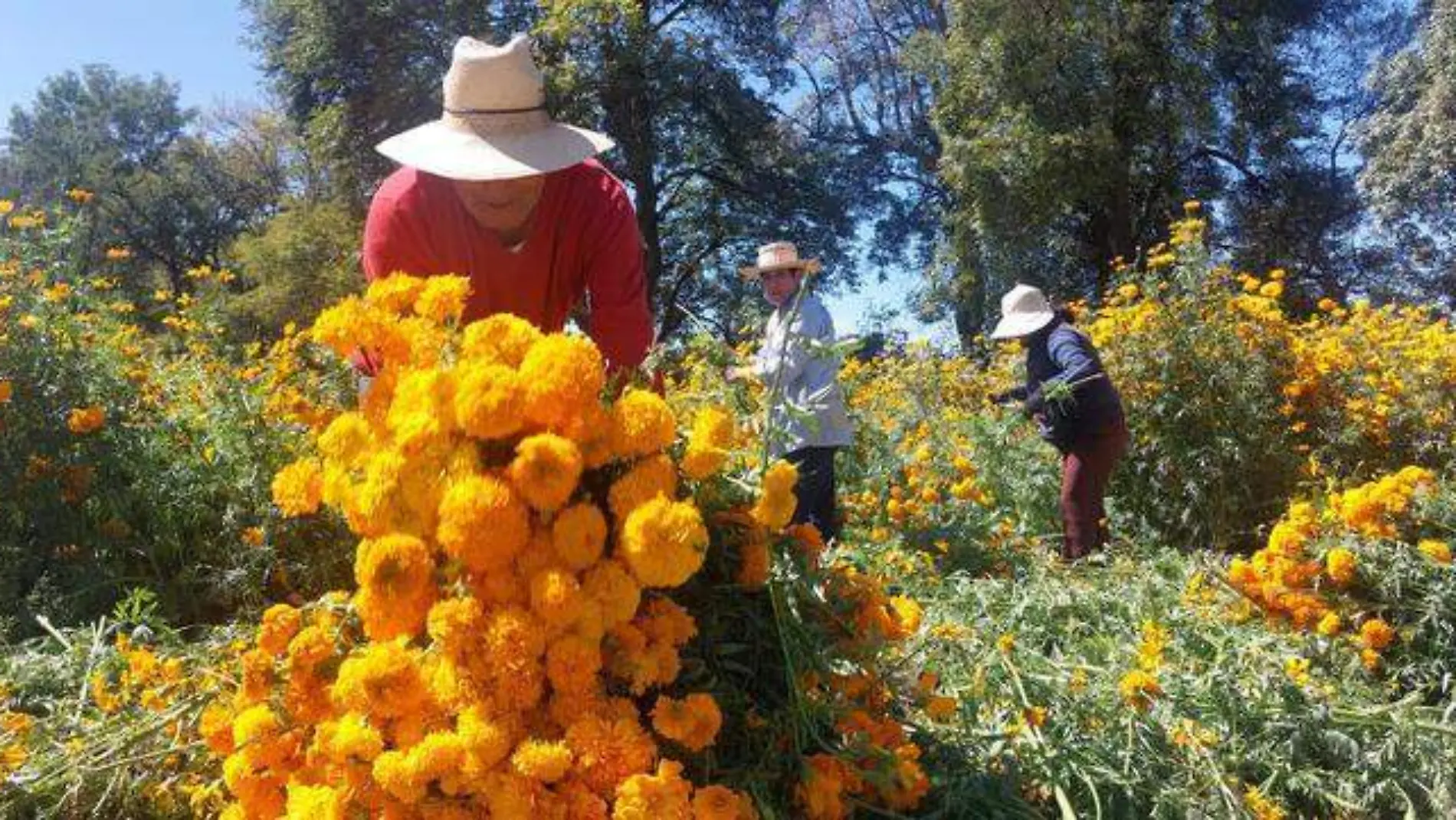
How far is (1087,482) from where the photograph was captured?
5.39 meters

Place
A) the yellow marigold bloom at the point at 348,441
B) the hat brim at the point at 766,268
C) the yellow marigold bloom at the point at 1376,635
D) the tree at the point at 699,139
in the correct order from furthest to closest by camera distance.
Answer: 1. the tree at the point at 699,139
2. the hat brim at the point at 766,268
3. the yellow marigold bloom at the point at 1376,635
4. the yellow marigold bloom at the point at 348,441

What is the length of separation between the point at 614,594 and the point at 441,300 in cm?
54

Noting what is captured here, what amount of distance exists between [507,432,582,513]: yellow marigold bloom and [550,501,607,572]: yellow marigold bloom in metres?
0.03

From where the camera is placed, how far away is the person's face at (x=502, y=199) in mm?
2467

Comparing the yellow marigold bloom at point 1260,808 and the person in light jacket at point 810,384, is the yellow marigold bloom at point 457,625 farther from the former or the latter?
the person in light jacket at point 810,384

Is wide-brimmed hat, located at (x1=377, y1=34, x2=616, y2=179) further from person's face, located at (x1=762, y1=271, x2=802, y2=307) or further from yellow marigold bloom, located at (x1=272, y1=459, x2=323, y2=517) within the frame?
person's face, located at (x1=762, y1=271, x2=802, y2=307)

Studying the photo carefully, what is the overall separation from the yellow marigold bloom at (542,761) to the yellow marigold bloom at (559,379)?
402mm

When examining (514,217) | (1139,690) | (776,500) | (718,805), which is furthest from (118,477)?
(1139,690)

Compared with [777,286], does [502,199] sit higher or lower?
higher

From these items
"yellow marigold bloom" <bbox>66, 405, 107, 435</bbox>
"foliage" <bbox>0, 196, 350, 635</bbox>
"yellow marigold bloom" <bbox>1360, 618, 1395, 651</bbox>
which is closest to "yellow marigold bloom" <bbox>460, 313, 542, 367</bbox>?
"foliage" <bbox>0, 196, 350, 635</bbox>

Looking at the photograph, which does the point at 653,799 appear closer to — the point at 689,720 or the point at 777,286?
the point at 689,720

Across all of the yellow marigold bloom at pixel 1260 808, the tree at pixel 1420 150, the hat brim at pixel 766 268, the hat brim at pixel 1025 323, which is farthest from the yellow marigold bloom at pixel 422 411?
the tree at pixel 1420 150

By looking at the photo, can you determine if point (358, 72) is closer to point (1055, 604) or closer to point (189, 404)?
point (189, 404)

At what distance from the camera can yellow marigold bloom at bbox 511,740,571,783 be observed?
1255mm
